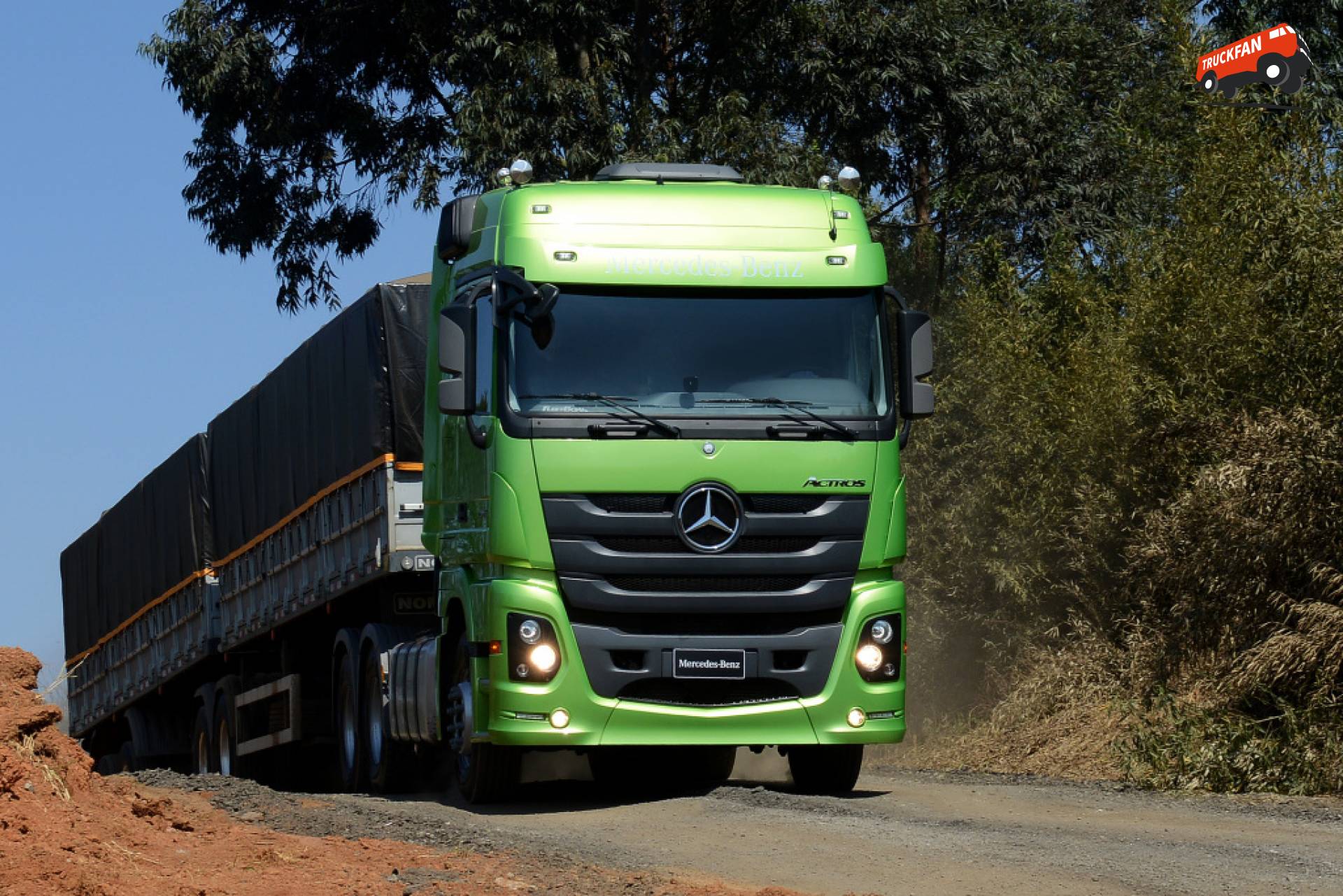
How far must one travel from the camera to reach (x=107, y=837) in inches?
335

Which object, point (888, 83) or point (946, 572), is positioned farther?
point (888, 83)

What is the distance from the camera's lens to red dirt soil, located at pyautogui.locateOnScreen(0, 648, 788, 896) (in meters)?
7.48

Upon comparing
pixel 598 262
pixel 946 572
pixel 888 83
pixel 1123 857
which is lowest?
pixel 1123 857

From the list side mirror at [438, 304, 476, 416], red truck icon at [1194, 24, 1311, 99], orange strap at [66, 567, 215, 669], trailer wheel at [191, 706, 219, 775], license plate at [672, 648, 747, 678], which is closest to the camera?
license plate at [672, 648, 747, 678]

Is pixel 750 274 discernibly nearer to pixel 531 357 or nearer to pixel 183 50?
pixel 531 357

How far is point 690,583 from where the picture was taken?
1053cm

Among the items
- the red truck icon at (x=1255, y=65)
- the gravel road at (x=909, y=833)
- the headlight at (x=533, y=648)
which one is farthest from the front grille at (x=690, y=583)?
the red truck icon at (x=1255, y=65)

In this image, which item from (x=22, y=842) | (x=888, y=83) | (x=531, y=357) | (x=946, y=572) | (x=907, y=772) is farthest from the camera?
(x=888, y=83)

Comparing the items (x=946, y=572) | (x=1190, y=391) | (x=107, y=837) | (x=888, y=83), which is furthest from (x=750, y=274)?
(x=888, y=83)

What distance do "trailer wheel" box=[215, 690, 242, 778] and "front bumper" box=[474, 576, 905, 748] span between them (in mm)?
8817

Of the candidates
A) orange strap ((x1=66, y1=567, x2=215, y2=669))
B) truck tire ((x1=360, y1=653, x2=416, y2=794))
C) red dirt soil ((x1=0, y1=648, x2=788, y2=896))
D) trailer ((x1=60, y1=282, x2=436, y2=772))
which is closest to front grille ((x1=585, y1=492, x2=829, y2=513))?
red dirt soil ((x1=0, y1=648, x2=788, y2=896))

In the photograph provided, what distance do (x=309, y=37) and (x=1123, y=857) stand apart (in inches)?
881

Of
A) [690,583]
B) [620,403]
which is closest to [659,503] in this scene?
[690,583]

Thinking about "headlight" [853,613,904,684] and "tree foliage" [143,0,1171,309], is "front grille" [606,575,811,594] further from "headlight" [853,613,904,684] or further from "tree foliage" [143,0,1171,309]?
"tree foliage" [143,0,1171,309]
